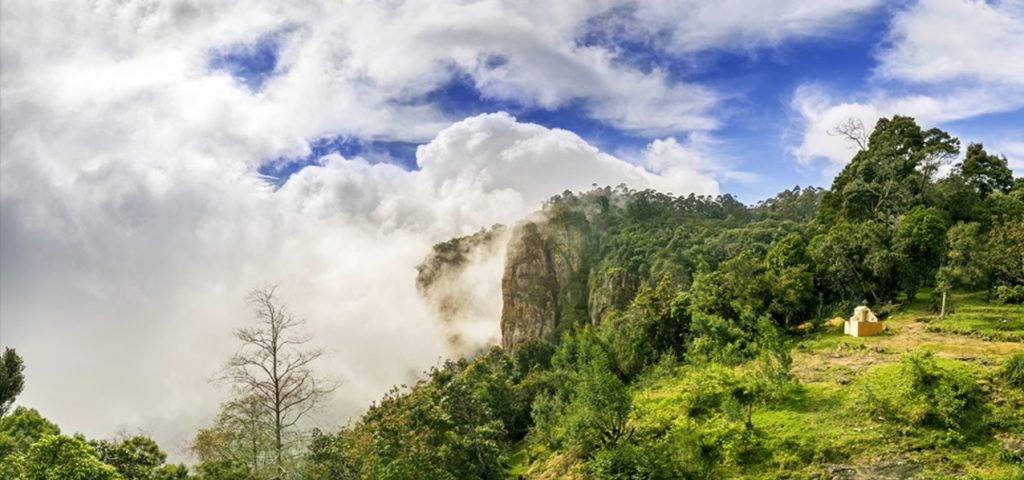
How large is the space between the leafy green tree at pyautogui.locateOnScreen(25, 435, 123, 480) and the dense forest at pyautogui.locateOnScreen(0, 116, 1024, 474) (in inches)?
1.7

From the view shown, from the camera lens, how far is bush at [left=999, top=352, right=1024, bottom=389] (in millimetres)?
17766

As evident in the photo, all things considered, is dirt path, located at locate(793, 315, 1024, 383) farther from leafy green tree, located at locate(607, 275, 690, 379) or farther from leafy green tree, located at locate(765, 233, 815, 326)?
leafy green tree, located at locate(607, 275, 690, 379)

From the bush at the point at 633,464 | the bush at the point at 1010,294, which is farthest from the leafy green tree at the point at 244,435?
the bush at the point at 1010,294

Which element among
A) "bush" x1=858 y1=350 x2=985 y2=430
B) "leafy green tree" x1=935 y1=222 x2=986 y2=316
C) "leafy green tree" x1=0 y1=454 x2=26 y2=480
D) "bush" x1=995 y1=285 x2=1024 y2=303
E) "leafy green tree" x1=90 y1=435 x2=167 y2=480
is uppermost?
"leafy green tree" x1=935 y1=222 x2=986 y2=316

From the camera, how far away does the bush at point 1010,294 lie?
27078 millimetres

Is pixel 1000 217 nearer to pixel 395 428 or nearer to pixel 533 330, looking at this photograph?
pixel 395 428

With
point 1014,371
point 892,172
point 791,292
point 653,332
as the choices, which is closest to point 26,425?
point 653,332

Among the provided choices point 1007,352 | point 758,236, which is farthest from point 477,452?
point 758,236

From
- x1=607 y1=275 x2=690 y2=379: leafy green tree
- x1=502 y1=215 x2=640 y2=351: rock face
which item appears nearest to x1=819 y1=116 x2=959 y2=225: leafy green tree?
x1=607 y1=275 x2=690 y2=379: leafy green tree

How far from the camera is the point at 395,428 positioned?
2264 cm

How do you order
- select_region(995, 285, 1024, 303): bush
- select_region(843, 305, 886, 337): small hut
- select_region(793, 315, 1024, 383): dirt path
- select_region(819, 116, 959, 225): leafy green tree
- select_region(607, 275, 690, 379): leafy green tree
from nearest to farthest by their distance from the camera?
select_region(793, 315, 1024, 383): dirt path
select_region(995, 285, 1024, 303): bush
select_region(843, 305, 886, 337): small hut
select_region(607, 275, 690, 379): leafy green tree
select_region(819, 116, 959, 225): leafy green tree

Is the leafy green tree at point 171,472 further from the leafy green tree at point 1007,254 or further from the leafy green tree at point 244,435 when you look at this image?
the leafy green tree at point 1007,254

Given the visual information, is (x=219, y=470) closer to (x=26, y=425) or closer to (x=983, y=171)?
(x=26, y=425)

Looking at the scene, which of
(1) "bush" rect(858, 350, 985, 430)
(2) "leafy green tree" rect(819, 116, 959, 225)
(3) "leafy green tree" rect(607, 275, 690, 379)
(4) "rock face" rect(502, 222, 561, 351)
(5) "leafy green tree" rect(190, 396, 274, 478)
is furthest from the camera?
(4) "rock face" rect(502, 222, 561, 351)
